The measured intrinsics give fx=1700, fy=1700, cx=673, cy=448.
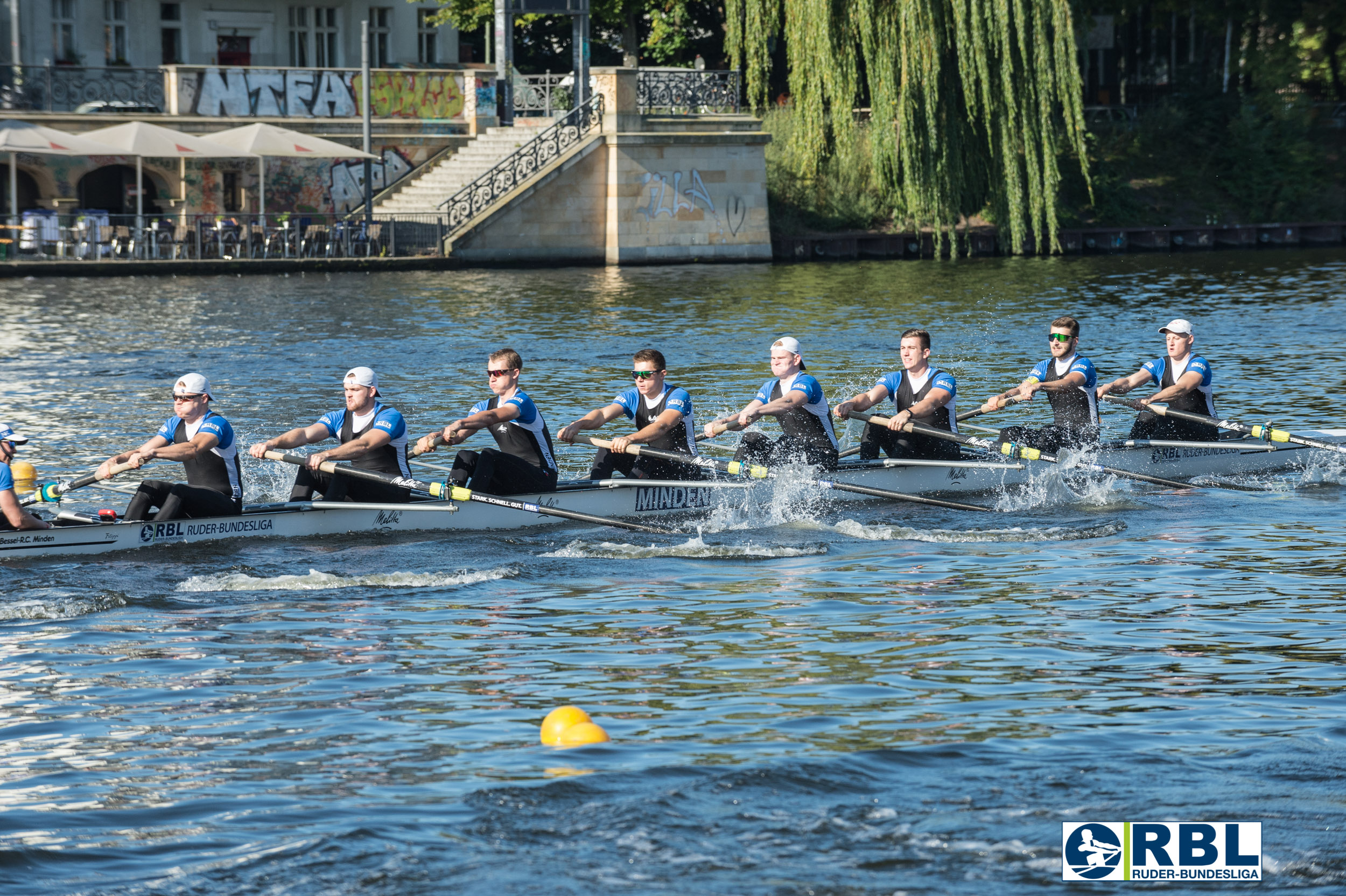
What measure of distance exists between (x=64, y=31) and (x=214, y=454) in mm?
39862

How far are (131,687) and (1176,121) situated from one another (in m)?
52.1

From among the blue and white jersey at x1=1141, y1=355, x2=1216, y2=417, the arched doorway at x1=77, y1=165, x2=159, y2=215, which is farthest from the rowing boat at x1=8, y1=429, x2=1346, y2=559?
the arched doorway at x1=77, y1=165, x2=159, y2=215

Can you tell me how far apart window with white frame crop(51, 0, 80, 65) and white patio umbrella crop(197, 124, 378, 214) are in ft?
25.4

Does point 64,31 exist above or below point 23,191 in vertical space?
above

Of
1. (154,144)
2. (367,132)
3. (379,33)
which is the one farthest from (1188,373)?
(379,33)

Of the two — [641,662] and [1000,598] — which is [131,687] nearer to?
[641,662]

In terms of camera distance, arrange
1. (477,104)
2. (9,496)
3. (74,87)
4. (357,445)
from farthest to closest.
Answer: (477,104)
(74,87)
(357,445)
(9,496)

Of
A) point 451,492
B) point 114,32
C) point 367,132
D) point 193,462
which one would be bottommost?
point 451,492

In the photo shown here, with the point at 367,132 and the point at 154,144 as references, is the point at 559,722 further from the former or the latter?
the point at 367,132

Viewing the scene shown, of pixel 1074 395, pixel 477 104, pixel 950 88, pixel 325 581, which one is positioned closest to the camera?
pixel 325 581

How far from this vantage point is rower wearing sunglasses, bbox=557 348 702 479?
636 inches

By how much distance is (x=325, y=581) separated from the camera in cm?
1380

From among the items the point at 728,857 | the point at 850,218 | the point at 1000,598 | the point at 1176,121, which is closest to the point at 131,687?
the point at 728,857

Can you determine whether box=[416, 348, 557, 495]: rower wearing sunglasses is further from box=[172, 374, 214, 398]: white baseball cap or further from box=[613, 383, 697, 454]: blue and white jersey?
box=[172, 374, 214, 398]: white baseball cap
